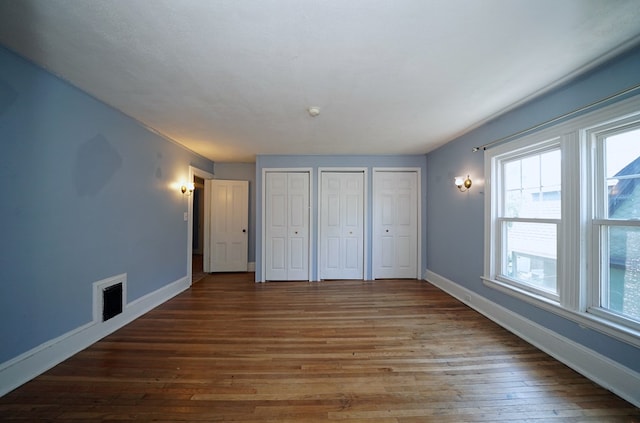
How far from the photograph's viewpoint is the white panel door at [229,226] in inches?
194

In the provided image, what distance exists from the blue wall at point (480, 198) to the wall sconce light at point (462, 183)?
0.26 feet

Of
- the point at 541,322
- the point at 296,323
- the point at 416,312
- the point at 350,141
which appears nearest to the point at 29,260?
the point at 296,323

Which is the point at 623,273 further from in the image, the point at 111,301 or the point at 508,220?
the point at 111,301

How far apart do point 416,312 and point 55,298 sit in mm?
3747

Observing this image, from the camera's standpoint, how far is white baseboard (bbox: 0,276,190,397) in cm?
163

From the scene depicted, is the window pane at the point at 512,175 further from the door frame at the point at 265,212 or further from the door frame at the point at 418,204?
the door frame at the point at 265,212

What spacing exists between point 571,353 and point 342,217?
326 cm

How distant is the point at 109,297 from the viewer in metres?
2.42

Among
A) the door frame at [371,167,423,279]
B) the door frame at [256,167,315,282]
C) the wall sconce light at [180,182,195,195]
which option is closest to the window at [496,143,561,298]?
the door frame at [371,167,423,279]

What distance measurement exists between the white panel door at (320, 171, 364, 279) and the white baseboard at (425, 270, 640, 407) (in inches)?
82.1

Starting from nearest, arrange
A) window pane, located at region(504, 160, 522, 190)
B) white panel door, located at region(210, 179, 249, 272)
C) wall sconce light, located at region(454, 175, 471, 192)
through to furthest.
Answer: window pane, located at region(504, 160, 522, 190) → wall sconce light, located at region(454, 175, 471, 192) → white panel door, located at region(210, 179, 249, 272)

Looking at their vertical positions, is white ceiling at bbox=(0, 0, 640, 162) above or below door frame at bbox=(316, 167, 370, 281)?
above

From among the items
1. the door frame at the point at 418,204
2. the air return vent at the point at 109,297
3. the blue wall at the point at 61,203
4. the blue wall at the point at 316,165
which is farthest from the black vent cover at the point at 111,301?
the door frame at the point at 418,204

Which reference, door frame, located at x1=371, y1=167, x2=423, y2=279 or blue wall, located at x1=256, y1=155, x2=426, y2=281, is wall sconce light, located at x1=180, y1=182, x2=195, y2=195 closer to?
blue wall, located at x1=256, y1=155, x2=426, y2=281
